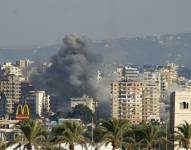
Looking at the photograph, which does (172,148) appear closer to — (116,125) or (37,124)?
(116,125)

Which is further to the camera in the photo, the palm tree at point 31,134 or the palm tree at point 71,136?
the palm tree at point 71,136

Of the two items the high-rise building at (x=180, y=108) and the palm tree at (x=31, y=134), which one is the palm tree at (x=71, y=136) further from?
the high-rise building at (x=180, y=108)

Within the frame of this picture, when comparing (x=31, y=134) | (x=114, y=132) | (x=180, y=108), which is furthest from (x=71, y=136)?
(x=180, y=108)

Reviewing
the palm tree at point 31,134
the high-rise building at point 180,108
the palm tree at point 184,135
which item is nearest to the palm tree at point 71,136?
the palm tree at point 31,134

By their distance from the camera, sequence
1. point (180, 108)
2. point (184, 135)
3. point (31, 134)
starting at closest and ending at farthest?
1. point (31, 134)
2. point (184, 135)
3. point (180, 108)

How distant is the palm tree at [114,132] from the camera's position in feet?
300

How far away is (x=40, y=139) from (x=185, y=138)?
1107 centimetres

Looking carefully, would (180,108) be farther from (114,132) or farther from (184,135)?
(114,132)

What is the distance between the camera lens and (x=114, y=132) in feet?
301

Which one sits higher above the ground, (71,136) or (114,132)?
(114,132)

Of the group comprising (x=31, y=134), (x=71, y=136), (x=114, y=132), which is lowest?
(x=71, y=136)

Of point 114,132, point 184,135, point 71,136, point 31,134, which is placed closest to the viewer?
point 31,134

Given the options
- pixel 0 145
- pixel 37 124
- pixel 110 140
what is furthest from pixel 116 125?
pixel 0 145

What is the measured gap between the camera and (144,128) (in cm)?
10006
